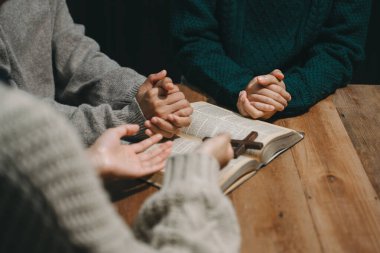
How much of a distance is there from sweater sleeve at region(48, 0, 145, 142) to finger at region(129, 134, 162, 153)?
0.88 ft

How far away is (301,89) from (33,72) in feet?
2.52

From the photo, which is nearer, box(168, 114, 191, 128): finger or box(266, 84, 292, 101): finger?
box(168, 114, 191, 128): finger

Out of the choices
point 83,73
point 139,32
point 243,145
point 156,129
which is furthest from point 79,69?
point 139,32

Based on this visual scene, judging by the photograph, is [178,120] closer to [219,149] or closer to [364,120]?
[219,149]

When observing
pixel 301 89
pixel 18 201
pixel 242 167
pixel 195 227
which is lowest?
pixel 301 89

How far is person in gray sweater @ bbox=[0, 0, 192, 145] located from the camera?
47.8 inches

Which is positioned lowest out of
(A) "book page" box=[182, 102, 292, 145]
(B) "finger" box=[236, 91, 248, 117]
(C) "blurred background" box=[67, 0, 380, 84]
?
(C) "blurred background" box=[67, 0, 380, 84]

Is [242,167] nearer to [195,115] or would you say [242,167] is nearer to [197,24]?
[195,115]

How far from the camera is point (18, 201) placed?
527mm

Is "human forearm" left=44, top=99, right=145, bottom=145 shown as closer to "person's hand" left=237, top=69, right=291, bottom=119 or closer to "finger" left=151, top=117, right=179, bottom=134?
"finger" left=151, top=117, right=179, bottom=134

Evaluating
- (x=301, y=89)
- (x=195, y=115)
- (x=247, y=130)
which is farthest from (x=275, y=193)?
(x=301, y=89)

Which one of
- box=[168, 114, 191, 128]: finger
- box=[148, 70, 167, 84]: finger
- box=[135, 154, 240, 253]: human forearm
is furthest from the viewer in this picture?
box=[148, 70, 167, 84]: finger

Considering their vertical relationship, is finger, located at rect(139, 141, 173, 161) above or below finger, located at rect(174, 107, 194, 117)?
above

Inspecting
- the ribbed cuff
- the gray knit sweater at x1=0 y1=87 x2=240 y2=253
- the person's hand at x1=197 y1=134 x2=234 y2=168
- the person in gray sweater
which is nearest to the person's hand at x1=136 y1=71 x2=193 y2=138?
the person in gray sweater
